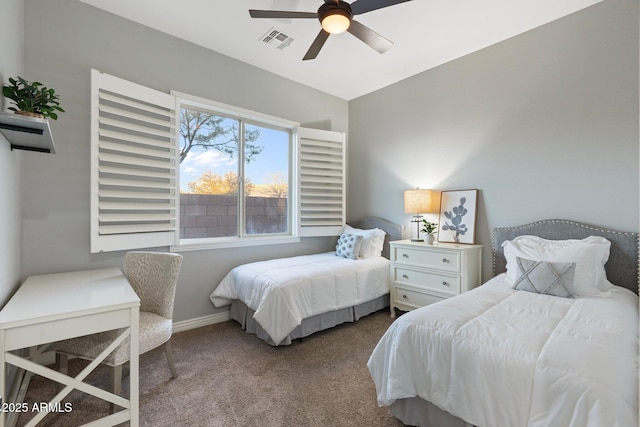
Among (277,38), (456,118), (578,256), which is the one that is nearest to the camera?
(578,256)

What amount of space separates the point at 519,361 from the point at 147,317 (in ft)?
7.35

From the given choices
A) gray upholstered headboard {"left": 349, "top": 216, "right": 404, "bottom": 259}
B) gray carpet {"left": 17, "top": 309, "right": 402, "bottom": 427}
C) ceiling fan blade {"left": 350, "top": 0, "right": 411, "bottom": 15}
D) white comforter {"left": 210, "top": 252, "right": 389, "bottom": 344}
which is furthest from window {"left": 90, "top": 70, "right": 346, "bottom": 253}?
ceiling fan blade {"left": 350, "top": 0, "right": 411, "bottom": 15}

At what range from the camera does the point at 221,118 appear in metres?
3.33

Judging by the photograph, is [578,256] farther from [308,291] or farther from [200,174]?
[200,174]

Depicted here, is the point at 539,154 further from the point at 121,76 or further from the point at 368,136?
the point at 121,76

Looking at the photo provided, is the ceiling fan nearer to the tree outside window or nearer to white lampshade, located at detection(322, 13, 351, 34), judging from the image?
white lampshade, located at detection(322, 13, 351, 34)

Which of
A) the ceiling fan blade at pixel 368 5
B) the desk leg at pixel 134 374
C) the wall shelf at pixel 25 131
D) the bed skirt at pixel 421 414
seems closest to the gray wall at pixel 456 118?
the wall shelf at pixel 25 131

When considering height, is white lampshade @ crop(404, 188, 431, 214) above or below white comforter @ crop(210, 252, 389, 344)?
above

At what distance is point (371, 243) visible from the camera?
11.9ft

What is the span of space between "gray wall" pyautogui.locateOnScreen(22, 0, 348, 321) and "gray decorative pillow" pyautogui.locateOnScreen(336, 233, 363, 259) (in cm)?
152

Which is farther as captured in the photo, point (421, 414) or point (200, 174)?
point (200, 174)

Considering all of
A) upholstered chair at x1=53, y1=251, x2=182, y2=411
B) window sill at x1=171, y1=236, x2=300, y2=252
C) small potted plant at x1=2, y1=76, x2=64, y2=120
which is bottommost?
upholstered chair at x1=53, y1=251, x2=182, y2=411

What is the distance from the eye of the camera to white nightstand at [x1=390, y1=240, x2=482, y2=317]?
2805 mm

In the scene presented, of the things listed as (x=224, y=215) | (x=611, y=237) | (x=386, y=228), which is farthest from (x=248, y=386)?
(x=611, y=237)
